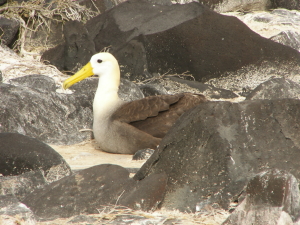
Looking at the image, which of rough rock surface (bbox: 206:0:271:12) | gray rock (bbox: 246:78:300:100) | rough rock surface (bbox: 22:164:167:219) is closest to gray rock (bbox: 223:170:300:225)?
rough rock surface (bbox: 22:164:167:219)

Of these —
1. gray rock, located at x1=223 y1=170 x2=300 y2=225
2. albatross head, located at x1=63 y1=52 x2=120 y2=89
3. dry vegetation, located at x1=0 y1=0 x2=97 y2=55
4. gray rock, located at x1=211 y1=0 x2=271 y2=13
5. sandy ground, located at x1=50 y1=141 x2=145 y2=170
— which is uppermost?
gray rock, located at x1=211 y1=0 x2=271 y2=13

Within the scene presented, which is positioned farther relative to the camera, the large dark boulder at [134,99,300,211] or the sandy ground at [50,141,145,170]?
the sandy ground at [50,141,145,170]

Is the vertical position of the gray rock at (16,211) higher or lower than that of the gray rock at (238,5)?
lower

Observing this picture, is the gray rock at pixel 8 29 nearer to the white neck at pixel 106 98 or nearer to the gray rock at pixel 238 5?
the white neck at pixel 106 98

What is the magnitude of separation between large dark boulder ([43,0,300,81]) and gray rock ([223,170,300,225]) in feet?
19.8

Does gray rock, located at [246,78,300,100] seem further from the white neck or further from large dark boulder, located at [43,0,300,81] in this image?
the white neck

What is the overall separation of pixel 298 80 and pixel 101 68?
460cm

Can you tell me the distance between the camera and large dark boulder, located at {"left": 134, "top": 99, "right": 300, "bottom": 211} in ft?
10.5

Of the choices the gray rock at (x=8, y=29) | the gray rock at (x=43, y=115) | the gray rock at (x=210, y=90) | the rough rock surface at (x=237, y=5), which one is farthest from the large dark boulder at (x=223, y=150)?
the rough rock surface at (x=237, y=5)

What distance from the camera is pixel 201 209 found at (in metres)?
3.14

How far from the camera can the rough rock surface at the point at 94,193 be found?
3119mm

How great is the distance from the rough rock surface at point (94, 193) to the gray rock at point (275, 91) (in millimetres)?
3938

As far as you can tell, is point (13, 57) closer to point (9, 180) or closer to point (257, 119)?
point (9, 180)

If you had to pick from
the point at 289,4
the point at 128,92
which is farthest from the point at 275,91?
the point at 289,4
